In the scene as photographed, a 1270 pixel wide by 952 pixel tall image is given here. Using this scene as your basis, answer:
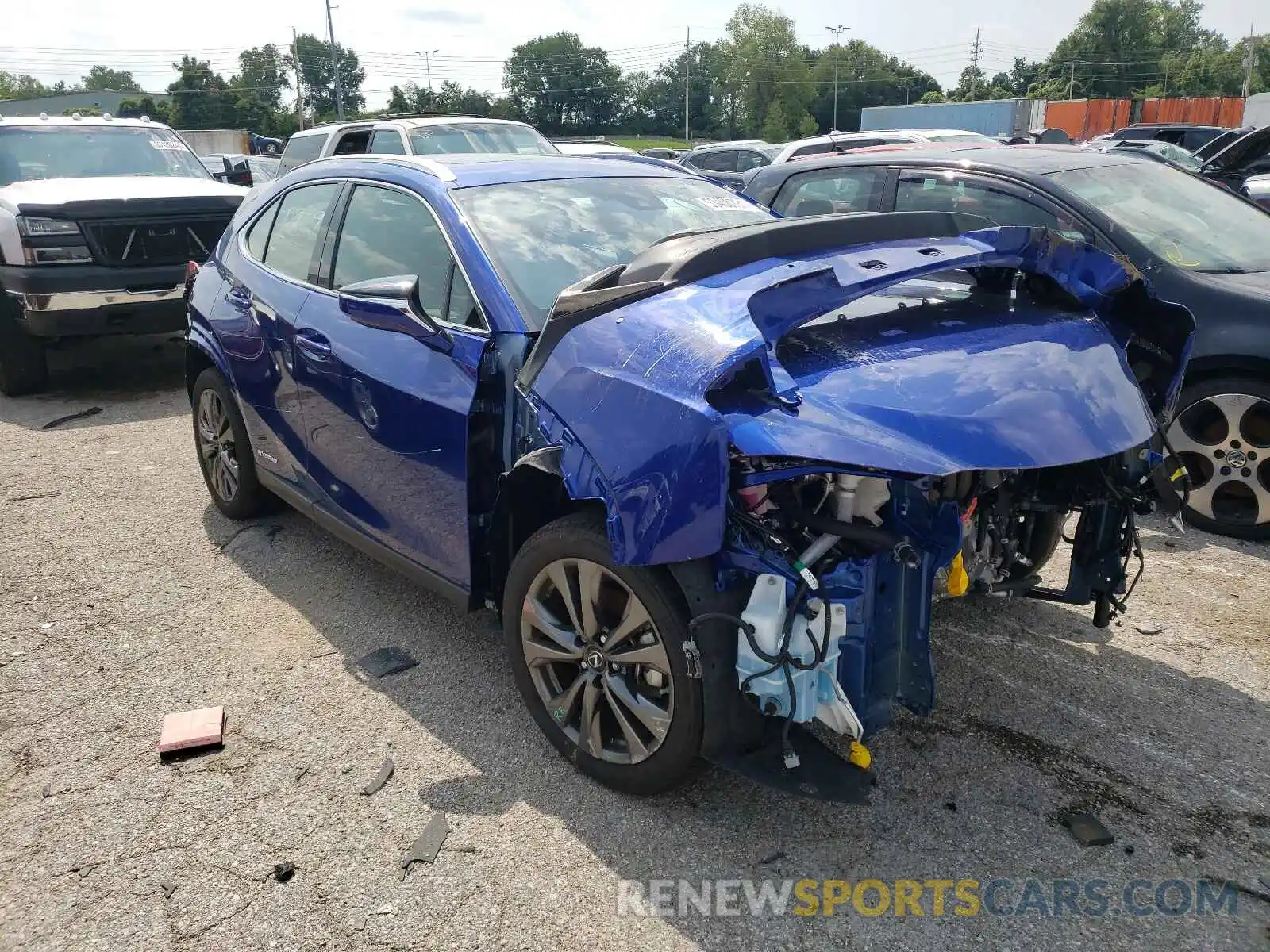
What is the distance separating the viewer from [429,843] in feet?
8.96

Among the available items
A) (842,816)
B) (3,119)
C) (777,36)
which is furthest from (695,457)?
(777,36)

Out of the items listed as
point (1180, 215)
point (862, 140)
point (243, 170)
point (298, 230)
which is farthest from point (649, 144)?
point (298, 230)

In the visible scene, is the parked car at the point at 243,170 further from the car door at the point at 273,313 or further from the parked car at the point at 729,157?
the parked car at the point at 729,157

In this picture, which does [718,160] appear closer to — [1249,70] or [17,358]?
[17,358]

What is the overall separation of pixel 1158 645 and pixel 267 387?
150 inches

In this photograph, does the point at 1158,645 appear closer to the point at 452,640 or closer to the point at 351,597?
the point at 452,640

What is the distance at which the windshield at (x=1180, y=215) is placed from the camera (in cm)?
484

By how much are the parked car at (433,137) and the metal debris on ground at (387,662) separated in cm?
765

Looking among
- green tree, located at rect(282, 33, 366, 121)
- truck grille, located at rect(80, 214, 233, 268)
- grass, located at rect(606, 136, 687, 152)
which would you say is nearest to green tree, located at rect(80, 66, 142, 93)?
green tree, located at rect(282, 33, 366, 121)

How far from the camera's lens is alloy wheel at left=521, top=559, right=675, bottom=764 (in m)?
2.68

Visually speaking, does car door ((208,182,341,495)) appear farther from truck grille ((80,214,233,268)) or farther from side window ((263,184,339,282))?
truck grille ((80,214,233,268))

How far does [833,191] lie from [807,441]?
401 cm

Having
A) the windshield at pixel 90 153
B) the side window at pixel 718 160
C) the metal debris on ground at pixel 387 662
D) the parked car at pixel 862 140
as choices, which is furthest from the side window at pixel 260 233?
the side window at pixel 718 160

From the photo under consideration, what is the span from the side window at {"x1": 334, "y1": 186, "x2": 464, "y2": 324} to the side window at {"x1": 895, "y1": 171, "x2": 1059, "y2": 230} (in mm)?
2522
